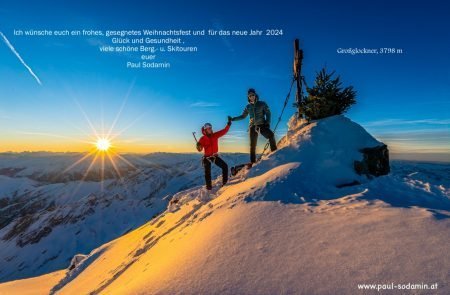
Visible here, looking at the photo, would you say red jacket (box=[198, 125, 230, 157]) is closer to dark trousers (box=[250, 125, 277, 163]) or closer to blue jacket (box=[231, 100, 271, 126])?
blue jacket (box=[231, 100, 271, 126])

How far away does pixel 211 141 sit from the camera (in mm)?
11203

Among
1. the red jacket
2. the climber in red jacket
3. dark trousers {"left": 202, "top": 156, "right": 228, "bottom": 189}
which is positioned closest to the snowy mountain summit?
dark trousers {"left": 202, "top": 156, "right": 228, "bottom": 189}

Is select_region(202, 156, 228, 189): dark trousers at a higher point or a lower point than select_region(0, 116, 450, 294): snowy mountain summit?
higher

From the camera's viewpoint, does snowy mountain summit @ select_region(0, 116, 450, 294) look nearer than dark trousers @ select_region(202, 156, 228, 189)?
Yes

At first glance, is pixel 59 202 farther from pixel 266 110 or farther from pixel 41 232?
pixel 266 110

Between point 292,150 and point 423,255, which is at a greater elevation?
point 292,150

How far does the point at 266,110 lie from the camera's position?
11.9m

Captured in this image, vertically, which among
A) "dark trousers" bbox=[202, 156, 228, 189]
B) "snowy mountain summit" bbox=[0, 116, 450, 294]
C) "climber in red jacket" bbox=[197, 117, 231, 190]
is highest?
"climber in red jacket" bbox=[197, 117, 231, 190]

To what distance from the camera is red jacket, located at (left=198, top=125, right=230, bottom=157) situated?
36.8 ft

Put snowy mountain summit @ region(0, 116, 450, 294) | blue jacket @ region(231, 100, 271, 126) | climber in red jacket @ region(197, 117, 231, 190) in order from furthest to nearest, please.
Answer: blue jacket @ region(231, 100, 271, 126) → climber in red jacket @ region(197, 117, 231, 190) → snowy mountain summit @ region(0, 116, 450, 294)

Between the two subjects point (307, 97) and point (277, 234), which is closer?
point (277, 234)

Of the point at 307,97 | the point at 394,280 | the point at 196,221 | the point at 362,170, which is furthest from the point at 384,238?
the point at 307,97

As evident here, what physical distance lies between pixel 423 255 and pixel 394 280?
0.74 meters

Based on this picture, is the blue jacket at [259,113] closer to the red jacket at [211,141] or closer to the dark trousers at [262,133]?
the dark trousers at [262,133]
